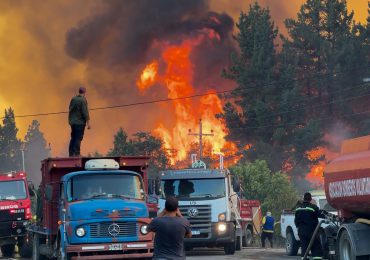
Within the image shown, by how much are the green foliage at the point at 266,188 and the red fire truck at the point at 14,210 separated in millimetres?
35248

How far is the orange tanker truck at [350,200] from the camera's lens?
18.9 meters

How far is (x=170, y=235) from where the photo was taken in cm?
1159

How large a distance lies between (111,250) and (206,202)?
10006 millimetres

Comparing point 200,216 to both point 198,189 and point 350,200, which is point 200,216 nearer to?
point 198,189

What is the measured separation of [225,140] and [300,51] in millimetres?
11881

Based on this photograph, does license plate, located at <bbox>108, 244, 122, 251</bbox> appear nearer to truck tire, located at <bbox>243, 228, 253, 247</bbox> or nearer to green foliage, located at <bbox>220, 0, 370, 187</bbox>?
truck tire, located at <bbox>243, 228, 253, 247</bbox>

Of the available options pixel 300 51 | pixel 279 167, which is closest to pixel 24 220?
pixel 279 167

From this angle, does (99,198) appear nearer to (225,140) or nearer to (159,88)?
(225,140)

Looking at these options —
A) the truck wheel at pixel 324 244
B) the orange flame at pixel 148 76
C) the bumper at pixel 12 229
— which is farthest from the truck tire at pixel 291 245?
the orange flame at pixel 148 76

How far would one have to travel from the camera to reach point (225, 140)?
89.9 meters

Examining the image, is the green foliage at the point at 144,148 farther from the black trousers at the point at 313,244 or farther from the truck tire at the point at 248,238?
the black trousers at the point at 313,244

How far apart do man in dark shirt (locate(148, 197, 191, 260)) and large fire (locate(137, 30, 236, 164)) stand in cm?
8545

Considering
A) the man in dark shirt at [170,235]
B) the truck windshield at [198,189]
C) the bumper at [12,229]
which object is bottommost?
the man in dark shirt at [170,235]

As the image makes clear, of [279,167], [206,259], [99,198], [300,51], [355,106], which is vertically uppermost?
[300,51]
